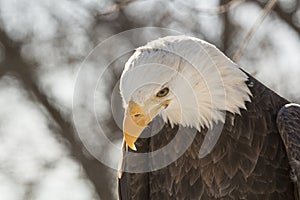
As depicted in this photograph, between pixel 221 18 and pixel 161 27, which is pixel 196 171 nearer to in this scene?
pixel 161 27

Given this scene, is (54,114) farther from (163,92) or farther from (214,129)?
(163,92)

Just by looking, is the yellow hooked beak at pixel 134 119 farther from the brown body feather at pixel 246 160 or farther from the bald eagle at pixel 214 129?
the brown body feather at pixel 246 160

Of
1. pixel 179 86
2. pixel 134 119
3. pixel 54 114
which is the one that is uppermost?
pixel 179 86

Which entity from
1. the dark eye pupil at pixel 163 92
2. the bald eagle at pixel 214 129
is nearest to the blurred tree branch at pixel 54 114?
→ the bald eagle at pixel 214 129

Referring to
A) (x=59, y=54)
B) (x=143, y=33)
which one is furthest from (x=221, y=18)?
(x=59, y=54)

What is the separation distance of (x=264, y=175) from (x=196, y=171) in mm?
382

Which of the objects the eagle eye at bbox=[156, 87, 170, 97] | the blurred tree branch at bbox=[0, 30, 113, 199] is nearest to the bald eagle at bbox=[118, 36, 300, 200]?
the eagle eye at bbox=[156, 87, 170, 97]

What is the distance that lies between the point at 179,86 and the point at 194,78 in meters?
0.12

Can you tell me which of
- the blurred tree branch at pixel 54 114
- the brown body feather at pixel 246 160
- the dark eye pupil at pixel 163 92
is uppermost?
the dark eye pupil at pixel 163 92

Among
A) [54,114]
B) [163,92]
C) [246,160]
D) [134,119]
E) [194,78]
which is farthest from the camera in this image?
[54,114]

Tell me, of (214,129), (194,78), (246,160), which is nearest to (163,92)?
(194,78)

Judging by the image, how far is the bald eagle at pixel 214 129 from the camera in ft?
15.3

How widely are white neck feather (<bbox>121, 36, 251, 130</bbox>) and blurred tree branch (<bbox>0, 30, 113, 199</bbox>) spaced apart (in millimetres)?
5382

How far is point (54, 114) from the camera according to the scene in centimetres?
1024
